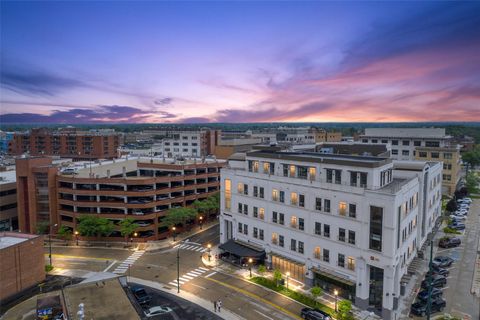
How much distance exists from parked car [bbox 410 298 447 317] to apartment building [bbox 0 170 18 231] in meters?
91.7

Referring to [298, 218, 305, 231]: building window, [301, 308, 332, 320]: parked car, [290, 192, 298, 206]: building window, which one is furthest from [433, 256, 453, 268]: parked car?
[301, 308, 332, 320]: parked car

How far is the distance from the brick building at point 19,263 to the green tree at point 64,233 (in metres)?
16.6

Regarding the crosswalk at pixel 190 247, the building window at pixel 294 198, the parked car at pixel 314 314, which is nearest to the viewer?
the parked car at pixel 314 314

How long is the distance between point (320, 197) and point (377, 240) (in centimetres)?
1026

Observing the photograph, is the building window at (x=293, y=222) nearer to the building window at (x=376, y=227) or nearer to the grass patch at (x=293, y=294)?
the grass patch at (x=293, y=294)

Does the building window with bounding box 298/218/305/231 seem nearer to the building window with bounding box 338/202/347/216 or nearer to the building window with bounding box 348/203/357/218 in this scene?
the building window with bounding box 338/202/347/216

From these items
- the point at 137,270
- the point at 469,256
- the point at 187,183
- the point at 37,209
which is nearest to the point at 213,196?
the point at 187,183

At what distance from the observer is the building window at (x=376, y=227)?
44875mm

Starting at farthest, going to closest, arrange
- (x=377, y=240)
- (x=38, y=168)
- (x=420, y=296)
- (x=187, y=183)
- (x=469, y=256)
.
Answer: (x=187, y=183) → (x=38, y=168) → (x=469, y=256) → (x=420, y=296) → (x=377, y=240)

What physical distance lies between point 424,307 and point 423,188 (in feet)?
73.7

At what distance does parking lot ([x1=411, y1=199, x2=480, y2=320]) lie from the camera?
46031 mm

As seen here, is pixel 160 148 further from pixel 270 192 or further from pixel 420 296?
pixel 420 296

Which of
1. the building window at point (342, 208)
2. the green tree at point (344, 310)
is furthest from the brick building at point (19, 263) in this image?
the building window at point (342, 208)

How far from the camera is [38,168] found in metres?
79.6
